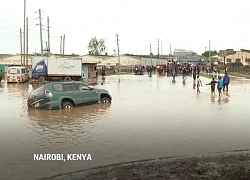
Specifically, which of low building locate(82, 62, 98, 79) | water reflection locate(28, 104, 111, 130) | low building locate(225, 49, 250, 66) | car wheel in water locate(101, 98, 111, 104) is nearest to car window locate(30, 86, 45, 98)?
water reflection locate(28, 104, 111, 130)

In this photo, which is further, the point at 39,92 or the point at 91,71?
the point at 91,71

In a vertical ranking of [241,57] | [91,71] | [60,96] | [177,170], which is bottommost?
[177,170]

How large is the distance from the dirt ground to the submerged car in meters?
8.68

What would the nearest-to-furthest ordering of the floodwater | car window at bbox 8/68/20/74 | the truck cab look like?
1. the floodwater
2. car window at bbox 8/68/20/74
3. the truck cab

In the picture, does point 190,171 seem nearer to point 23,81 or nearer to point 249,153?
point 249,153

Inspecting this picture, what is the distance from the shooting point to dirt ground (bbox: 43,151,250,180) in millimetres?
6403

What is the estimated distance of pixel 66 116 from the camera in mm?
14406

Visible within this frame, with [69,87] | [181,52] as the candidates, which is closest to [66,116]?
[69,87]

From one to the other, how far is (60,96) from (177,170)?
9918 millimetres

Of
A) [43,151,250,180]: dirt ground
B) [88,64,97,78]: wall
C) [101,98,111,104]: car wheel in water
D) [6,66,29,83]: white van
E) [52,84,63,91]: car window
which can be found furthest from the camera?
[88,64,97,78]: wall

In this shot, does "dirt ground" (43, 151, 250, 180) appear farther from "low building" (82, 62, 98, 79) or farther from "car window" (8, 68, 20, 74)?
"low building" (82, 62, 98, 79)

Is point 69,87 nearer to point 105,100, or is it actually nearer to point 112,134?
point 105,100

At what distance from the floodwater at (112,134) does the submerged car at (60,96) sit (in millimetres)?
406

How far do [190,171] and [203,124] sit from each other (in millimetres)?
6020
